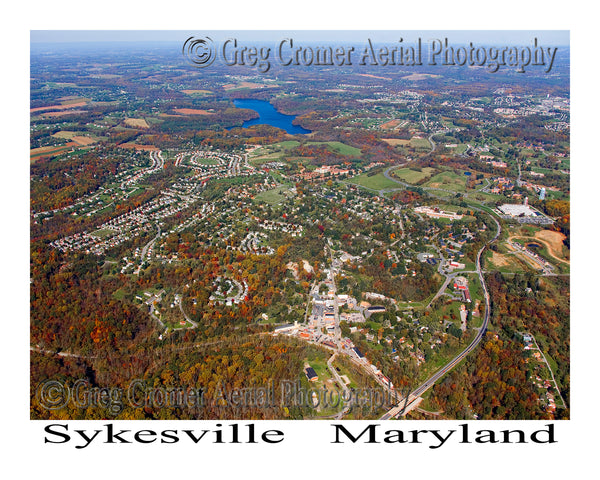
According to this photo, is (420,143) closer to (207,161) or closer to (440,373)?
(207,161)

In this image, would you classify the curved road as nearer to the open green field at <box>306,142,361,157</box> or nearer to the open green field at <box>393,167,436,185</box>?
the open green field at <box>393,167,436,185</box>

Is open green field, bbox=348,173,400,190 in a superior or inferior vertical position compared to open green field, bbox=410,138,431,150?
inferior

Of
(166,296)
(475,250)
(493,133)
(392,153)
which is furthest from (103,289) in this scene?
(493,133)

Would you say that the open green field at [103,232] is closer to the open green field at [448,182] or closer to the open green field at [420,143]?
the open green field at [448,182]

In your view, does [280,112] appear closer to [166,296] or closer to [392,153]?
[392,153]

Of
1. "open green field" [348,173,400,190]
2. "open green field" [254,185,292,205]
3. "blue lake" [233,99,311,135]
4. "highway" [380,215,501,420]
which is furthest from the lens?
"blue lake" [233,99,311,135]

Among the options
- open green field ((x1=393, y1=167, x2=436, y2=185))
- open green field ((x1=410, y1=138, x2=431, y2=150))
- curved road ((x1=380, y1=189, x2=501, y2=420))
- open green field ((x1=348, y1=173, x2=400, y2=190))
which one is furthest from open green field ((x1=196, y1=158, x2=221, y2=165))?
curved road ((x1=380, y1=189, x2=501, y2=420))
